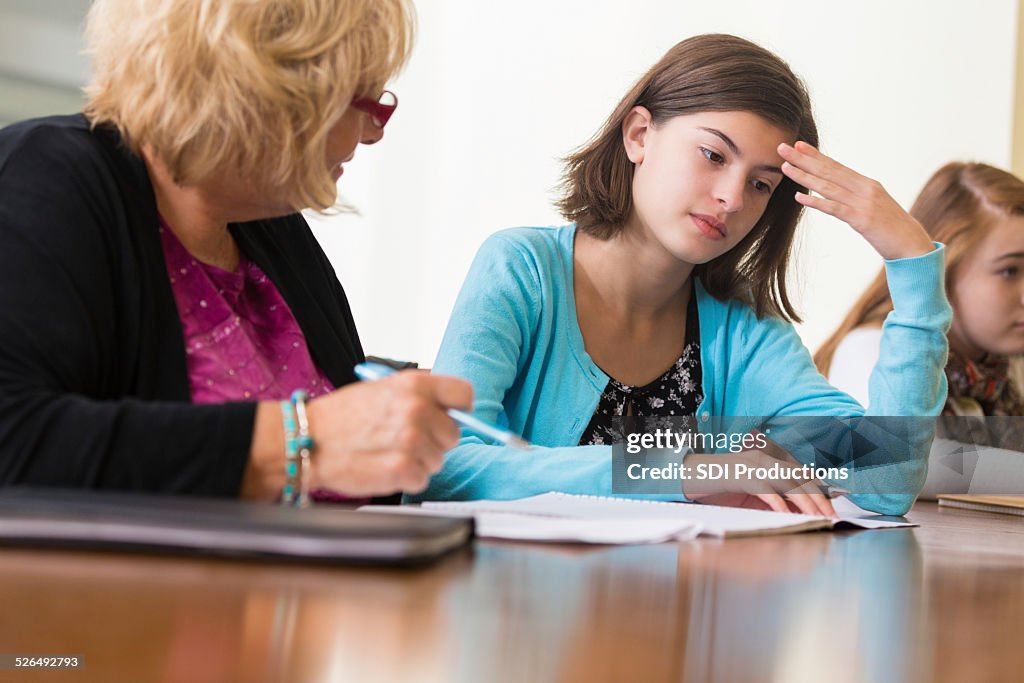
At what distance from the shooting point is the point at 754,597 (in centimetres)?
63

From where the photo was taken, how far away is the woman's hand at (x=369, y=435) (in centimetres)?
77

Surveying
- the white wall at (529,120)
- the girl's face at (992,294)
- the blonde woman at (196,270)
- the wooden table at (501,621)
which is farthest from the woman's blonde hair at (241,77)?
the white wall at (529,120)

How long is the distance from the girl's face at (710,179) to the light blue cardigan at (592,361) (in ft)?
0.60

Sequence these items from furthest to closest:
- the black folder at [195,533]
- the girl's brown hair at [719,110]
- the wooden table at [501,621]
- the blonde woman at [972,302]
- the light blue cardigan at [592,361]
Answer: the blonde woman at [972,302], the girl's brown hair at [719,110], the light blue cardigan at [592,361], the black folder at [195,533], the wooden table at [501,621]

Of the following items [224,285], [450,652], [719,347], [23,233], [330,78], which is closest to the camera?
[450,652]

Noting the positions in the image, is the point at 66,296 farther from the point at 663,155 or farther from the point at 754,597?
the point at 663,155

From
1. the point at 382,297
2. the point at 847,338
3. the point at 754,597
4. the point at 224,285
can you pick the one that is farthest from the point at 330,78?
the point at 382,297

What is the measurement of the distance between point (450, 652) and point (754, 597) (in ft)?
0.81

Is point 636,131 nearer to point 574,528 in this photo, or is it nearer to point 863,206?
point 863,206

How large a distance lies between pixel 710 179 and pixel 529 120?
2280mm

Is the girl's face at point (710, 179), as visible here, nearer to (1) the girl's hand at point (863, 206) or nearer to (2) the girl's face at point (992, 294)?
(1) the girl's hand at point (863, 206)

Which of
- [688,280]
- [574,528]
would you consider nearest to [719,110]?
[688,280]

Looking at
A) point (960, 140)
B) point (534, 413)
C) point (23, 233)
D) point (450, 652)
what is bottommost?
point (450, 652)

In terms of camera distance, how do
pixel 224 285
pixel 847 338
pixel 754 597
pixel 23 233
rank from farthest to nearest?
pixel 847 338 → pixel 224 285 → pixel 23 233 → pixel 754 597
